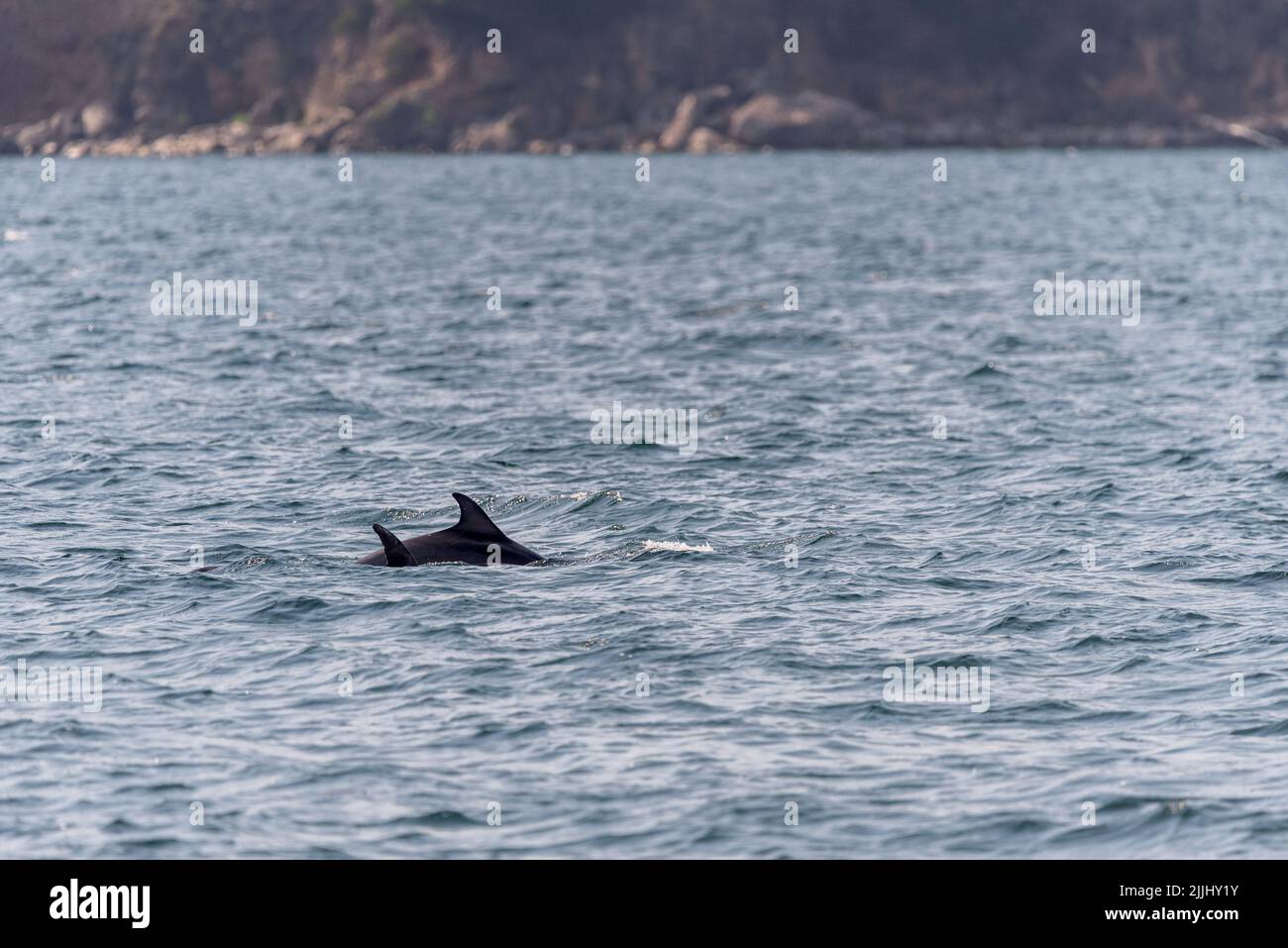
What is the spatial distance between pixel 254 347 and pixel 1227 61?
519 feet

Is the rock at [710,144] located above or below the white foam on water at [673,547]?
above

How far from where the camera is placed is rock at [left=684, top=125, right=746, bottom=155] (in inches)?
6353

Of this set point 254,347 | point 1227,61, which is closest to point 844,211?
point 254,347

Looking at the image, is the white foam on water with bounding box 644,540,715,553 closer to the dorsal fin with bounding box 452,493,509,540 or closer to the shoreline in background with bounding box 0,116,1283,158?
the dorsal fin with bounding box 452,493,509,540

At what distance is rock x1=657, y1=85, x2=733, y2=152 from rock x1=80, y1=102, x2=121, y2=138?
49.3 metres

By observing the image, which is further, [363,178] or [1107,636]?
[363,178]

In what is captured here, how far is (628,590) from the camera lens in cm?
2075

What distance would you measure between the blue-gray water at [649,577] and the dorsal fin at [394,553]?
0.52ft

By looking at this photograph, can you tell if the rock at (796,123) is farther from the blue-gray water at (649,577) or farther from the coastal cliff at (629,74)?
the blue-gray water at (649,577)

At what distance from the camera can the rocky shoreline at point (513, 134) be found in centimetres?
15962

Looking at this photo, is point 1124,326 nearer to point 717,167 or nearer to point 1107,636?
point 1107,636

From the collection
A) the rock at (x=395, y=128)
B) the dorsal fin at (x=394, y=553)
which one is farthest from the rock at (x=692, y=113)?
the dorsal fin at (x=394, y=553)

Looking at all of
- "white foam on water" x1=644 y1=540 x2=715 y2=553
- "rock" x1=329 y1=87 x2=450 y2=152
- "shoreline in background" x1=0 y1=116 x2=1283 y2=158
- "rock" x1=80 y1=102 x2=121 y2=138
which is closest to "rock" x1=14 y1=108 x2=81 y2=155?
"shoreline in background" x1=0 y1=116 x2=1283 y2=158
